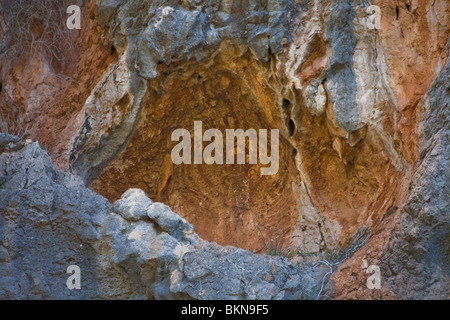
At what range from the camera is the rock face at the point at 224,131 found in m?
5.19

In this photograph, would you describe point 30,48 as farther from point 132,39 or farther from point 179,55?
point 179,55

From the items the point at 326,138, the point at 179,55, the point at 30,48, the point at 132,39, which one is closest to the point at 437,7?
the point at 326,138

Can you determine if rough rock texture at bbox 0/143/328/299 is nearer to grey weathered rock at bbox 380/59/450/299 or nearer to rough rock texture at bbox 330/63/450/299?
rough rock texture at bbox 330/63/450/299

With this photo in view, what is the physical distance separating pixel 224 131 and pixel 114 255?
243 centimetres

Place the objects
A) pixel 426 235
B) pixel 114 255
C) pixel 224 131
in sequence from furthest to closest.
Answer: pixel 224 131 < pixel 114 255 < pixel 426 235

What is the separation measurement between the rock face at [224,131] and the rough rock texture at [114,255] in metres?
0.01

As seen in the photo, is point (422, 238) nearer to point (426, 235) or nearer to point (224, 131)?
point (426, 235)

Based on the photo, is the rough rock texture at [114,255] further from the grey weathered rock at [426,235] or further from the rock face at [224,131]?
the grey weathered rock at [426,235]

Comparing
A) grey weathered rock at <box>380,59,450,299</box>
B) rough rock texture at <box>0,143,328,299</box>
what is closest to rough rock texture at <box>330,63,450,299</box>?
grey weathered rock at <box>380,59,450,299</box>

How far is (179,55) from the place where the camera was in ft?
21.3

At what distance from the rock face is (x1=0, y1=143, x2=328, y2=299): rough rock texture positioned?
14 millimetres

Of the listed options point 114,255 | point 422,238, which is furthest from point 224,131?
point 422,238

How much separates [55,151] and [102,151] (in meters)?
0.51

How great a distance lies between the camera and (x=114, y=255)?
5.34m
